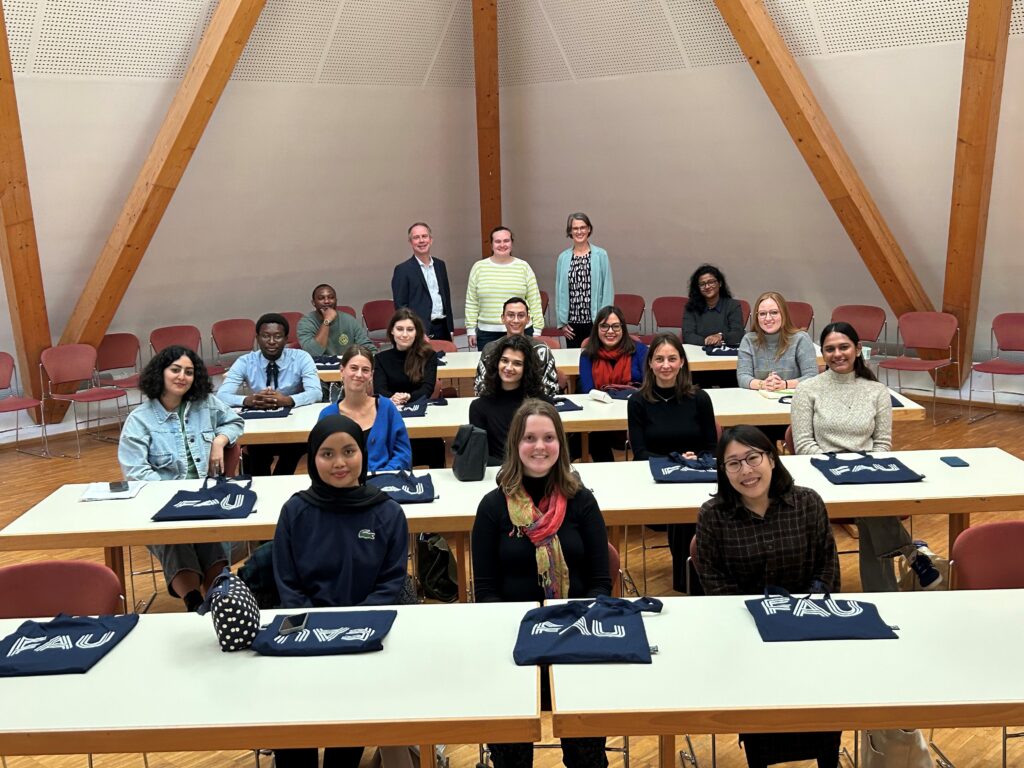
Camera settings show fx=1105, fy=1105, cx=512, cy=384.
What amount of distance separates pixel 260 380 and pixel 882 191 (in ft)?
19.0

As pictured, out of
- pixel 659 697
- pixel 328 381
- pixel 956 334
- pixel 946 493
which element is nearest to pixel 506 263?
pixel 328 381

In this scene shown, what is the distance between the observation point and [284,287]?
36.4 feet

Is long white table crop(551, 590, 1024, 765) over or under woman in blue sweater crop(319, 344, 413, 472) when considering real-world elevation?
under

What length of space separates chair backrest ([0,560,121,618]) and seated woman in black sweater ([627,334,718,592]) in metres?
2.75

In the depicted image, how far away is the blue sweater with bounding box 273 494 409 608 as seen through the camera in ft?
12.7

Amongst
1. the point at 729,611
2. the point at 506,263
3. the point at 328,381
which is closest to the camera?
the point at 729,611

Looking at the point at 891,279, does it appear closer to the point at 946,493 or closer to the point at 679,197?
the point at 679,197

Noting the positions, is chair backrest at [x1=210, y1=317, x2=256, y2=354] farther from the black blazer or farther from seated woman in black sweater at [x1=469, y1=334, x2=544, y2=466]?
seated woman in black sweater at [x1=469, y1=334, x2=544, y2=466]

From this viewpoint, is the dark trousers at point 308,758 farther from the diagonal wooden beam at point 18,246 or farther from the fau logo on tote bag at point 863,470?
the diagonal wooden beam at point 18,246

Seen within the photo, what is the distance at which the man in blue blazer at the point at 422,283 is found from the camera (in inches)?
359

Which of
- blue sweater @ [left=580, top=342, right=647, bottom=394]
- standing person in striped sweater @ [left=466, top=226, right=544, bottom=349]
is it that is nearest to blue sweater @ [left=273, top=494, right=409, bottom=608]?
blue sweater @ [left=580, top=342, right=647, bottom=394]

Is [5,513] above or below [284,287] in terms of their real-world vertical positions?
below

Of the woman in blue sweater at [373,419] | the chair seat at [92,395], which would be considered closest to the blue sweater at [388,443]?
the woman in blue sweater at [373,419]

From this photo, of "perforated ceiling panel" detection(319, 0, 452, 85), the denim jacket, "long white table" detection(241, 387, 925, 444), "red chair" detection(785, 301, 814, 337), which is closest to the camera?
the denim jacket
